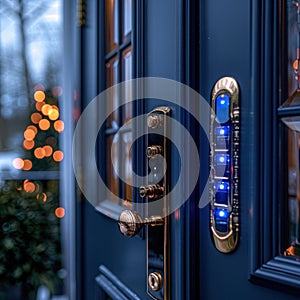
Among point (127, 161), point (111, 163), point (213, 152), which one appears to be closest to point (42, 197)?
point (111, 163)

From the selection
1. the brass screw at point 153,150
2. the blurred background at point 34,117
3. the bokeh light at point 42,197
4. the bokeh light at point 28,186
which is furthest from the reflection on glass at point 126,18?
the bokeh light at point 28,186

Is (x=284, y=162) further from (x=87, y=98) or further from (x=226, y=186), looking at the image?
(x=87, y=98)

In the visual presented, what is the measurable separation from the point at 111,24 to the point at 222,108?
0.59 m

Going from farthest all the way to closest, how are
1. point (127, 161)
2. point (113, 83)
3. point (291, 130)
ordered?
point (113, 83) < point (127, 161) < point (291, 130)

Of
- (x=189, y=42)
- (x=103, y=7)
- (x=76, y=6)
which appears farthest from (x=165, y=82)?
(x=76, y=6)

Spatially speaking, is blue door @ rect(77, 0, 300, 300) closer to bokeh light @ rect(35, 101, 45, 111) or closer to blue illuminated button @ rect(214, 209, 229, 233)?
blue illuminated button @ rect(214, 209, 229, 233)

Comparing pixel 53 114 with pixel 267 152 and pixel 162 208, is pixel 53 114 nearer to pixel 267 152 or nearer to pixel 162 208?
pixel 162 208

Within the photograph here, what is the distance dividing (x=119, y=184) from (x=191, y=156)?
388 mm

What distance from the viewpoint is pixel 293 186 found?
53cm

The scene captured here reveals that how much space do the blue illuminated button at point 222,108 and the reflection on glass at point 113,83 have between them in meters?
0.44

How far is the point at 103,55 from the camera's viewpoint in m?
1.12

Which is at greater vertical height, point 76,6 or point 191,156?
point 76,6

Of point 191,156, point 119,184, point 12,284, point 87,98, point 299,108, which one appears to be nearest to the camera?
point 299,108

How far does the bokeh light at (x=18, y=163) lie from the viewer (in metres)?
2.29
